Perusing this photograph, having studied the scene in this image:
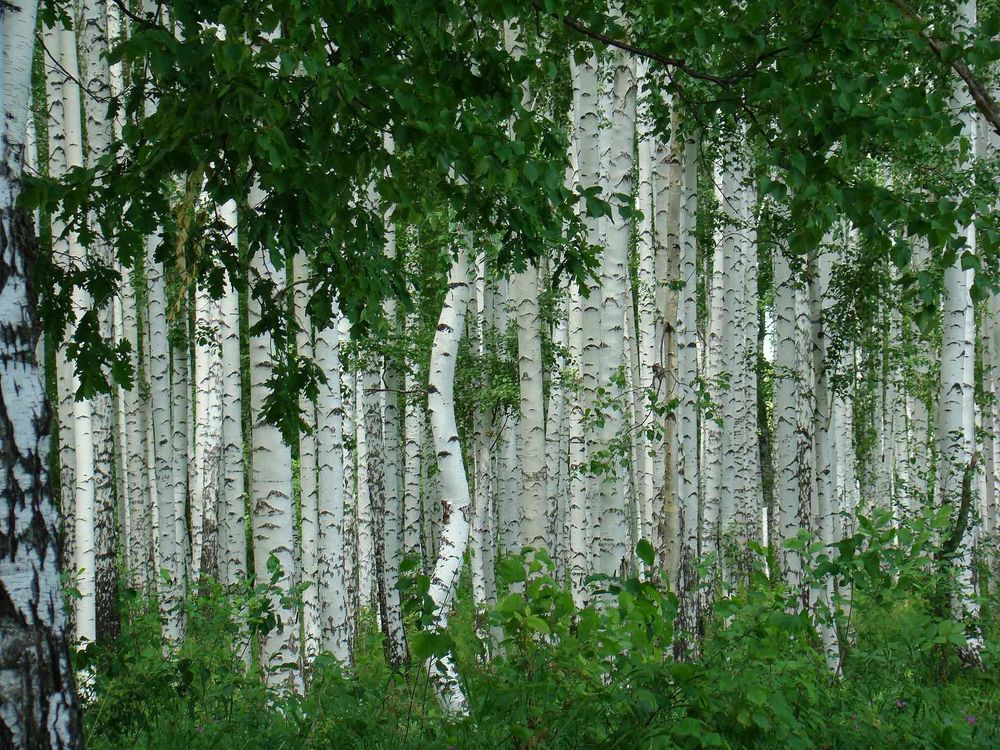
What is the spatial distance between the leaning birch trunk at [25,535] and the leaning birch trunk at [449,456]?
3483 millimetres

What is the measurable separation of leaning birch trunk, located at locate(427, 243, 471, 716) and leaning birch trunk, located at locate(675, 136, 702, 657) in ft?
8.79

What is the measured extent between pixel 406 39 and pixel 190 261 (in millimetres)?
1424

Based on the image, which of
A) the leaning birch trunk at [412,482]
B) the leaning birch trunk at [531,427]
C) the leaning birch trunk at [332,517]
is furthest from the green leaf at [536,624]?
the leaning birch trunk at [412,482]

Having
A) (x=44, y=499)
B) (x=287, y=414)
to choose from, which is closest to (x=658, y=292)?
(x=287, y=414)

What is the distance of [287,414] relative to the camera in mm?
4621

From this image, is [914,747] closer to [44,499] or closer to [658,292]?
[44,499]

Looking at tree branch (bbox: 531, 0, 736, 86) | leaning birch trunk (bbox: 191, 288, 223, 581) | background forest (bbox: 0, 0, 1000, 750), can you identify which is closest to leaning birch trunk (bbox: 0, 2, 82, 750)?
background forest (bbox: 0, 0, 1000, 750)

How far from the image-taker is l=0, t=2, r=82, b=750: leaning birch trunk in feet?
8.11

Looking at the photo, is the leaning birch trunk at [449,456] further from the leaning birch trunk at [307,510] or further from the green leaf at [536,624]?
the green leaf at [536,624]

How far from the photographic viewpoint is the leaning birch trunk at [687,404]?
9.41 m

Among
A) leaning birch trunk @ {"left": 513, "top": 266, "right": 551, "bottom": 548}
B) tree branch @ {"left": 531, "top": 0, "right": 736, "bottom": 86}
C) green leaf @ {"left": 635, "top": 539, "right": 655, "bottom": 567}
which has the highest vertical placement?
tree branch @ {"left": 531, "top": 0, "right": 736, "bottom": 86}

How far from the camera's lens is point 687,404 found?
35.1 ft

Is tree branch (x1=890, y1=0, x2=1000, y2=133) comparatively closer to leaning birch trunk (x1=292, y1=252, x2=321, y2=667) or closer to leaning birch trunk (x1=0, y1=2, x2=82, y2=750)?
leaning birch trunk (x1=0, y1=2, x2=82, y2=750)

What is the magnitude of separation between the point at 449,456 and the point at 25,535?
4211 millimetres
